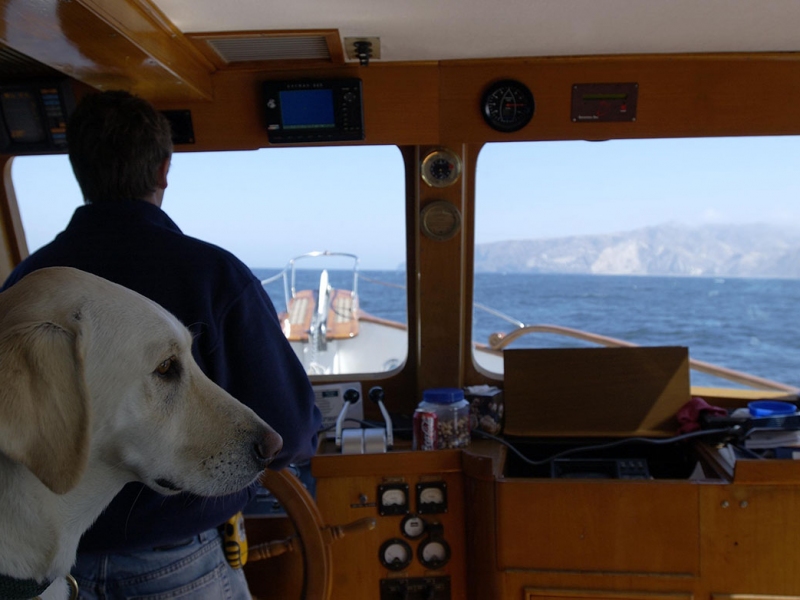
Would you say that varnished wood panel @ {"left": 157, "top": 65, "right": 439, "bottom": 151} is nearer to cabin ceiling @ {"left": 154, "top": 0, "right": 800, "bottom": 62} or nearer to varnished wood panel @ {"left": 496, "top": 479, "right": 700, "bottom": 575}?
cabin ceiling @ {"left": 154, "top": 0, "right": 800, "bottom": 62}

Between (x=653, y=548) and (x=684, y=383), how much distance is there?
0.72m

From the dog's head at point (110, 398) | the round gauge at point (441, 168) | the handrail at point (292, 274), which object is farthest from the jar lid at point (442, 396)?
the dog's head at point (110, 398)

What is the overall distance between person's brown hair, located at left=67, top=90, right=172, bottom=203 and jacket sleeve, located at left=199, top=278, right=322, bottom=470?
35cm

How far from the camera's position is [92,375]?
0.89 m

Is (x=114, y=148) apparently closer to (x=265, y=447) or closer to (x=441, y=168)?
(x=265, y=447)

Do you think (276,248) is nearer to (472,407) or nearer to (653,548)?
(472,407)

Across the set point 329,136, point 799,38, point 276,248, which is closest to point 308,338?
point 276,248

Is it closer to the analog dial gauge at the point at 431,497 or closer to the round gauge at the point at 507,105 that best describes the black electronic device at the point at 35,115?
the round gauge at the point at 507,105

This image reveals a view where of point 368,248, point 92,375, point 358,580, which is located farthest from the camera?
point 368,248

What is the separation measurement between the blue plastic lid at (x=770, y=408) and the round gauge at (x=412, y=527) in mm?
1306

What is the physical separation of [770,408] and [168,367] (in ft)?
7.51

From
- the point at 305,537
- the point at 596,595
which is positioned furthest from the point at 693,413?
the point at 305,537

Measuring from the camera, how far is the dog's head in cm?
75

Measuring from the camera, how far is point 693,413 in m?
2.47
